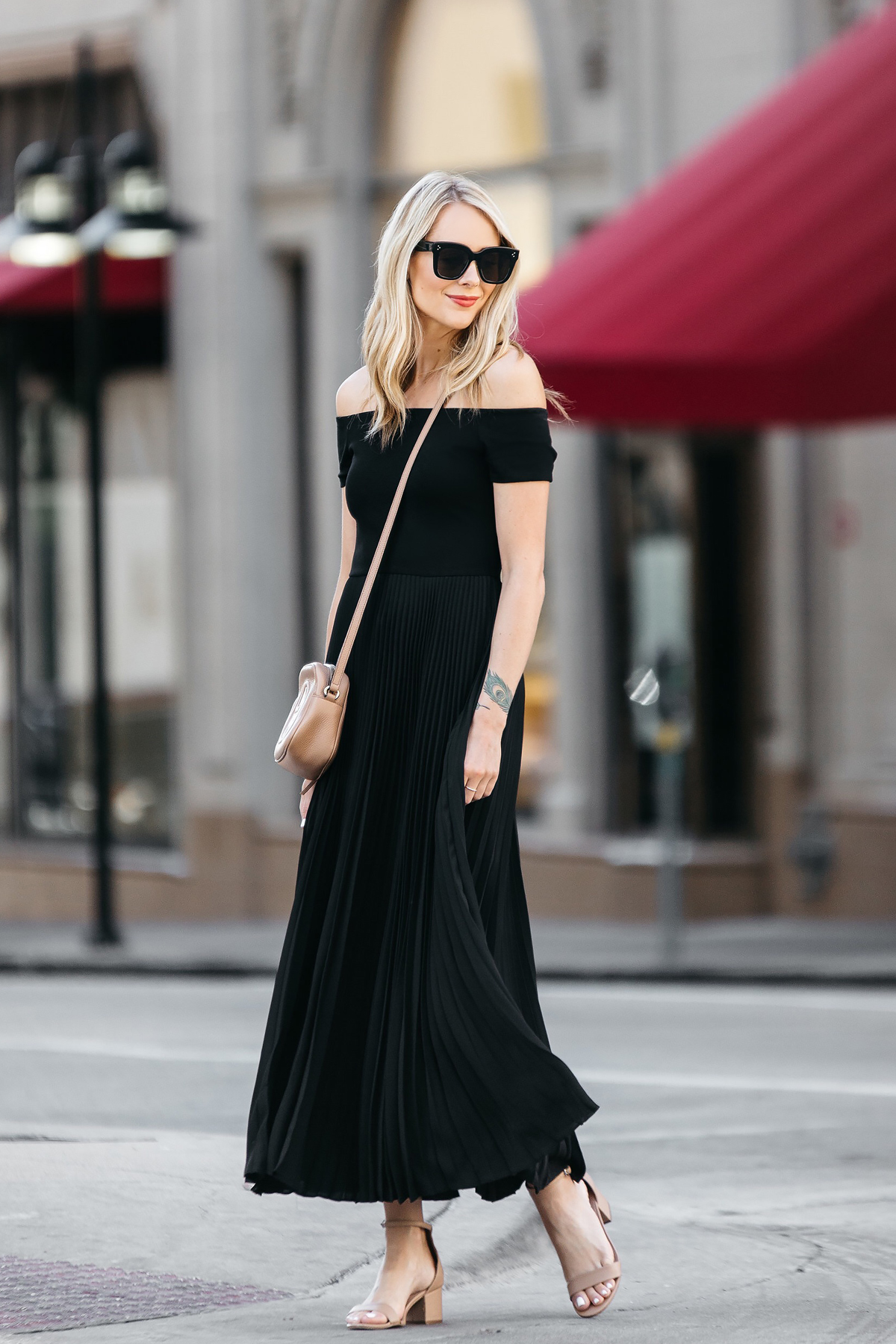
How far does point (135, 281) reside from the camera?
1811 cm

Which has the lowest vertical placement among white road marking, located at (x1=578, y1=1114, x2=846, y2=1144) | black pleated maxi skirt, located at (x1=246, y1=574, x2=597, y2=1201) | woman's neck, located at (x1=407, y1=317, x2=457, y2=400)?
white road marking, located at (x1=578, y1=1114, x2=846, y2=1144)

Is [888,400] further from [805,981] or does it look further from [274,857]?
[274,857]

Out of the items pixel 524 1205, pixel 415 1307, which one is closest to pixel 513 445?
pixel 415 1307

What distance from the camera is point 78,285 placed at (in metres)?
18.1

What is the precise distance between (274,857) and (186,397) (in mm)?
3451

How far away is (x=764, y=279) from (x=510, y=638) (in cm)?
837

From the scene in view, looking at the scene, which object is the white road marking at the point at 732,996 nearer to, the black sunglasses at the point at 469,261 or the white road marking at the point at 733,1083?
the white road marking at the point at 733,1083

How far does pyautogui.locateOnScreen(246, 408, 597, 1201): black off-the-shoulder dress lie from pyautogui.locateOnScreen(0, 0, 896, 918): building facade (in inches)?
339

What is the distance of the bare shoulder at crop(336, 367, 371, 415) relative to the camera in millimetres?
4945

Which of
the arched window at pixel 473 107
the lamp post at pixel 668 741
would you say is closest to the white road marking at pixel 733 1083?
the lamp post at pixel 668 741

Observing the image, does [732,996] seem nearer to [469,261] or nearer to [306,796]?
[306,796]

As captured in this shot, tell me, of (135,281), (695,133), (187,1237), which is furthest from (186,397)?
(187,1237)

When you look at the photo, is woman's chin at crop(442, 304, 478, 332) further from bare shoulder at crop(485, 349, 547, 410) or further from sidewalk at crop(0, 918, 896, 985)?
sidewalk at crop(0, 918, 896, 985)

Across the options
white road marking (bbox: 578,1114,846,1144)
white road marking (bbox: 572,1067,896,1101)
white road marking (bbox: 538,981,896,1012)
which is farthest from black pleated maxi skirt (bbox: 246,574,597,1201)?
white road marking (bbox: 538,981,896,1012)
